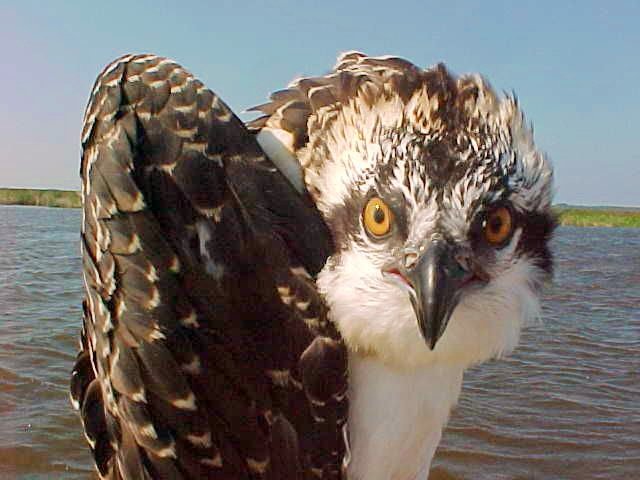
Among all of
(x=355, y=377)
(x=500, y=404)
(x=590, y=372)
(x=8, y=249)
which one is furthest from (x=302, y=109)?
(x=8, y=249)

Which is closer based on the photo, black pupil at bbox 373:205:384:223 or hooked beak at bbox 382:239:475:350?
hooked beak at bbox 382:239:475:350

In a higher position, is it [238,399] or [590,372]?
[238,399]

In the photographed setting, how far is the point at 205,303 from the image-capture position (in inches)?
119

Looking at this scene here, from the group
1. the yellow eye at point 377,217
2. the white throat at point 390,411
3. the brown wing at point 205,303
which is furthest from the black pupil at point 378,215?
the white throat at point 390,411

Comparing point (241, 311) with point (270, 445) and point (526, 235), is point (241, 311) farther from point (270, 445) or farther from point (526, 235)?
point (526, 235)

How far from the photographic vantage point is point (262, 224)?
3.10m

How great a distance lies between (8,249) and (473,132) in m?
21.6

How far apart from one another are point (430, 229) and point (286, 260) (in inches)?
25.3

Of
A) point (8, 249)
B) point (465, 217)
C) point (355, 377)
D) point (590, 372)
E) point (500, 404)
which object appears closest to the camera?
point (465, 217)

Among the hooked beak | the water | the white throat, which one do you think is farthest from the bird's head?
the water

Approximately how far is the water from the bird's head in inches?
23.6

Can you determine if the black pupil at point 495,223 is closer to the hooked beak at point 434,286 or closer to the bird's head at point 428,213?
the bird's head at point 428,213

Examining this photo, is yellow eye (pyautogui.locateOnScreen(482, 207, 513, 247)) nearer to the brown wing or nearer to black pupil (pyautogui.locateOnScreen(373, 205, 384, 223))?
black pupil (pyautogui.locateOnScreen(373, 205, 384, 223))

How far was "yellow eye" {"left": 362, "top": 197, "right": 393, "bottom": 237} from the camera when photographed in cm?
300
